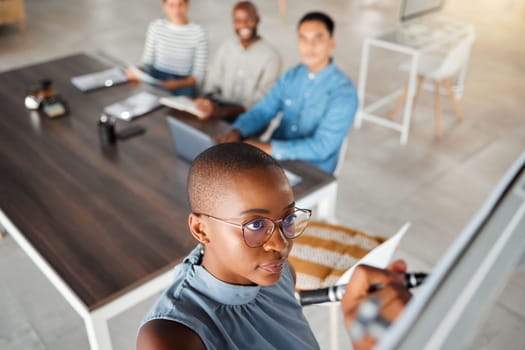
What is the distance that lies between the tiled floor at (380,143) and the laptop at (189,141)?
0.74 meters

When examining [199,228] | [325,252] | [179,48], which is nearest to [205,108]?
[325,252]

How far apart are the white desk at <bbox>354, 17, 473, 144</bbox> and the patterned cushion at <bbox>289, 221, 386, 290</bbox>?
206 centimetres

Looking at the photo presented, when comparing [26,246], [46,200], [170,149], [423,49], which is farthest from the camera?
[423,49]

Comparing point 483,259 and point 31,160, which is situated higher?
point 483,259

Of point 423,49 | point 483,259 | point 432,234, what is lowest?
point 432,234

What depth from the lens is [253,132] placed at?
261cm

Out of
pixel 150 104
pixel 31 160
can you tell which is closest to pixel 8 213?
pixel 31 160

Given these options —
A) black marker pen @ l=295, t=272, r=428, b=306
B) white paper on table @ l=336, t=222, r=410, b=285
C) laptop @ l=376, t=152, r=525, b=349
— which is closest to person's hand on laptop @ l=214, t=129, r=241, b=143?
white paper on table @ l=336, t=222, r=410, b=285

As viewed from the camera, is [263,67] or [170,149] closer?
[170,149]

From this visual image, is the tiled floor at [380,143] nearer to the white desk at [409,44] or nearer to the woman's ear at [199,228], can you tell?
the white desk at [409,44]

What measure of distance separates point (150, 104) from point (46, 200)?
2.85 feet

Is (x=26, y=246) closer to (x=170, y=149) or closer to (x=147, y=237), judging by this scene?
(x=147, y=237)

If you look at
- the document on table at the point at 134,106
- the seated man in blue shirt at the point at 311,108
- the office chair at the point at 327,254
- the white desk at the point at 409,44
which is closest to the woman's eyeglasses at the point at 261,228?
the office chair at the point at 327,254

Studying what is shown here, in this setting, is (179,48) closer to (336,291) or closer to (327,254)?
(327,254)
